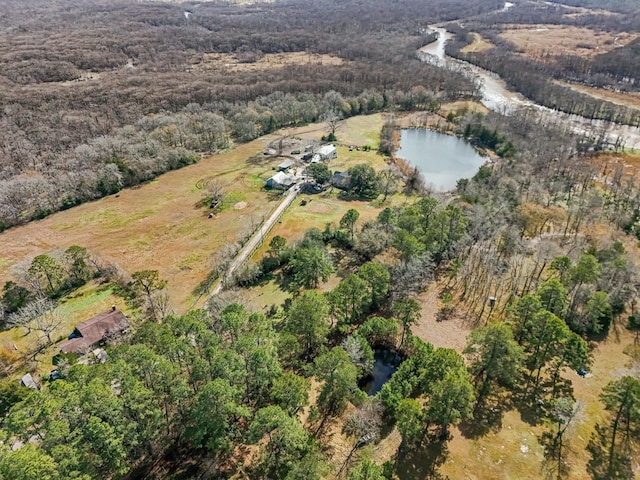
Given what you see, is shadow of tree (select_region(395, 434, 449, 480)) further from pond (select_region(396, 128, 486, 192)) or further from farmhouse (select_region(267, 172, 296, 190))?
pond (select_region(396, 128, 486, 192))

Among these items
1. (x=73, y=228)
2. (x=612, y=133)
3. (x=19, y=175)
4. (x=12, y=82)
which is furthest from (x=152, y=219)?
(x=612, y=133)

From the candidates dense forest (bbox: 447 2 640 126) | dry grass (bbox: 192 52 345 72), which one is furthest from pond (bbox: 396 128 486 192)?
dry grass (bbox: 192 52 345 72)

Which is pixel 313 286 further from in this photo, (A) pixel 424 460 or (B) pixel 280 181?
(B) pixel 280 181

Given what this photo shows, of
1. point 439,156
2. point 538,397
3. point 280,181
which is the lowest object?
point 439,156

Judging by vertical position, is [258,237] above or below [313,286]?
below

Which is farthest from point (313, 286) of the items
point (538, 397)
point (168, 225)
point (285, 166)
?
point (285, 166)

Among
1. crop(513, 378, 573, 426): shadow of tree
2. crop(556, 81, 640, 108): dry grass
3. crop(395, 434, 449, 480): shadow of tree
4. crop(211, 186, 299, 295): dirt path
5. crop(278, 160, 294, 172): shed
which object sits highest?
crop(556, 81, 640, 108): dry grass

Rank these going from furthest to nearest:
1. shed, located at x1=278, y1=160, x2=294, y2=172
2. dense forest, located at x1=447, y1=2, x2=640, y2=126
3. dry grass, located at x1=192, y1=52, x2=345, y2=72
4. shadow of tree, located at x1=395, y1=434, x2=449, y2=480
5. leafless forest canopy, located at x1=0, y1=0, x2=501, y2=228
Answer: dry grass, located at x1=192, y1=52, x2=345, y2=72 < dense forest, located at x1=447, y1=2, x2=640, y2=126 < shed, located at x1=278, y1=160, x2=294, y2=172 < leafless forest canopy, located at x1=0, y1=0, x2=501, y2=228 < shadow of tree, located at x1=395, y1=434, x2=449, y2=480
